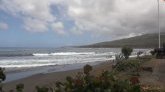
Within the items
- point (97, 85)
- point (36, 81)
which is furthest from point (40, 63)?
point (97, 85)

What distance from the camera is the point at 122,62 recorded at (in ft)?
74.6

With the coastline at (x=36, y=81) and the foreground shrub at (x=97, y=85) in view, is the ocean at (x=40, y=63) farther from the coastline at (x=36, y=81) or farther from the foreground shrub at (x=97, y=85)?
the foreground shrub at (x=97, y=85)

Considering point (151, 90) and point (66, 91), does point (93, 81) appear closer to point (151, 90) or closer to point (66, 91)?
point (66, 91)

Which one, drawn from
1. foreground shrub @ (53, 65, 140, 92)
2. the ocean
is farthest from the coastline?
foreground shrub @ (53, 65, 140, 92)

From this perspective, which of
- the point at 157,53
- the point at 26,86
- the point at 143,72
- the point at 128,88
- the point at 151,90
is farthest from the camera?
the point at 157,53

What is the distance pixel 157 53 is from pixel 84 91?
27.8 metres

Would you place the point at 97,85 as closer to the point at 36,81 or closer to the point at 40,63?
the point at 36,81

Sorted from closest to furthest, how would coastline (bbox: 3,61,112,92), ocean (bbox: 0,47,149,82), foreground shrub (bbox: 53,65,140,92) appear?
foreground shrub (bbox: 53,65,140,92) < coastline (bbox: 3,61,112,92) < ocean (bbox: 0,47,149,82)

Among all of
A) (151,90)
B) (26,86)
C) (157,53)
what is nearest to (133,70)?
(26,86)

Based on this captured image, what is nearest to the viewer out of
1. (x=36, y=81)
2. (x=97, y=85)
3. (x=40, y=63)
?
(x=97, y=85)

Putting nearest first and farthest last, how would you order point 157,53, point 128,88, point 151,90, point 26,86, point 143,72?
1. point 128,88
2. point 151,90
3. point 26,86
4. point 143,72
5. point 157,53

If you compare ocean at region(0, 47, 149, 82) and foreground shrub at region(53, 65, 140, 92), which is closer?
foreground shrub at region(53, 65, 140, 92)

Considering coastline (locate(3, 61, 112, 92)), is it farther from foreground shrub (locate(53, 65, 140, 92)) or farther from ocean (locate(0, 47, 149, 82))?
foreground shrub (locate(53, 65, 140, 92))

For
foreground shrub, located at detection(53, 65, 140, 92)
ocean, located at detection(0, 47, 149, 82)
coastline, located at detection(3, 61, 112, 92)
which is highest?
foreground shrub, located at detection(53, 65, 140, 92)
